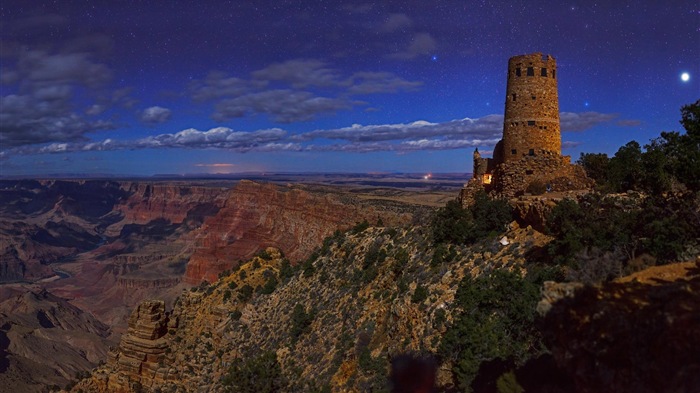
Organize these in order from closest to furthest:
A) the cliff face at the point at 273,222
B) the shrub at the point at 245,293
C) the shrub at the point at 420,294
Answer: the shrub at the point at 420,294 → the shrub at the point at 245,293 → the cliff face at the point at 273,222

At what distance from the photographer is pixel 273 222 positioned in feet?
317

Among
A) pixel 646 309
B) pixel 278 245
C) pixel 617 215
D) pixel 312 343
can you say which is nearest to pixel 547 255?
pixel 617 215

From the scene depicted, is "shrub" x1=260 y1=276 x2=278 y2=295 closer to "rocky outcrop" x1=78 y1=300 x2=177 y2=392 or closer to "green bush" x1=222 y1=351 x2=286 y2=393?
"rocky outcrop" x1=78 y1=300 x2=177 y2=392

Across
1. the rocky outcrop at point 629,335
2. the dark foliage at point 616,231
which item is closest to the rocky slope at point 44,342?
the dark foliage at point 616,231

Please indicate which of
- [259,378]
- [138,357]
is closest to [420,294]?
[259,378]

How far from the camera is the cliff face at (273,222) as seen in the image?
69.3 meters

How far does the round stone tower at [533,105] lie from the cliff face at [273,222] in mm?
27464

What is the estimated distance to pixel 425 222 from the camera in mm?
32281

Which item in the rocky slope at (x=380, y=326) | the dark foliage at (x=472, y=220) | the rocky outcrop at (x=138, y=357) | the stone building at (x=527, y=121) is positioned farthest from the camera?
the rocky outcrop at (x=138, y=357)

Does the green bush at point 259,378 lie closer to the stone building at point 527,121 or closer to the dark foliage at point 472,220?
the dark foliage at point 472,220

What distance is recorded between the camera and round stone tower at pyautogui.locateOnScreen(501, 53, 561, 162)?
26.8 m

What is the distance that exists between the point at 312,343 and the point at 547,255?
50.7 feet

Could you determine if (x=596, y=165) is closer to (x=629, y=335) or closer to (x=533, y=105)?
(x=533, y=105)

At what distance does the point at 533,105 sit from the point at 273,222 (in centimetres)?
7535
